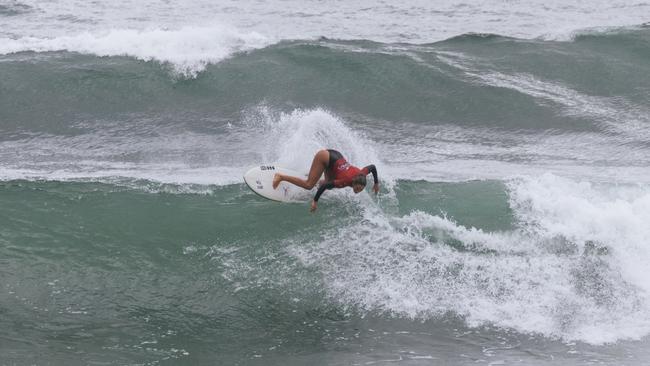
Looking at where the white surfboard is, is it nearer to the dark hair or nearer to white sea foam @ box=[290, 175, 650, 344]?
white sea foam @ box=[290, 175, 650, 344]

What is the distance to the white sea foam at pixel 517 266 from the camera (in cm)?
914

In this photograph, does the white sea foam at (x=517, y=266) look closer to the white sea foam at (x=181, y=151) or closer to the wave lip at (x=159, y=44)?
the white sea foam at (x=181, y=151)

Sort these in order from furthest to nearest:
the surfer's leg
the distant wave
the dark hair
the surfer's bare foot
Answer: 1. the distant wave
2. the surfer's bare foot
3. the surfer's leg
4. the dark hair

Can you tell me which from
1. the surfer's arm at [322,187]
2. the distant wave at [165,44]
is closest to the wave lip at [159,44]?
the distant wave at [165,44]

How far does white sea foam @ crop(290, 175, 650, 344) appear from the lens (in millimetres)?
9141

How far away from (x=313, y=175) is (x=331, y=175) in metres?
0.26

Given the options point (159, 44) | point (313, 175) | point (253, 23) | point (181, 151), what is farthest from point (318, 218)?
point (253, 23)

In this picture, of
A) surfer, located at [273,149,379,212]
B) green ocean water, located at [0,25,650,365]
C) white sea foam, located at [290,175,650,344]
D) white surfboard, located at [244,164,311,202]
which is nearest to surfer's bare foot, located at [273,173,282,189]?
surfer, located at [273,149,379,212]

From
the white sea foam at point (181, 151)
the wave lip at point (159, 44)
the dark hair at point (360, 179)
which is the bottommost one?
the white sea foam at point (181, 151)

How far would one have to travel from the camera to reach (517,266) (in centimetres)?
996

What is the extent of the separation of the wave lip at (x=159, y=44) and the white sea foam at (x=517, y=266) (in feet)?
27.3

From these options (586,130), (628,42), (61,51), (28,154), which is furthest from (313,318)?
(628,42)

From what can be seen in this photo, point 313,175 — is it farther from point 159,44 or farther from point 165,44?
point 159,44

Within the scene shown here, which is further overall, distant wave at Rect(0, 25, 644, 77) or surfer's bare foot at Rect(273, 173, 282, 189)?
distant wave at Rect(0, 25, 644, 77)
